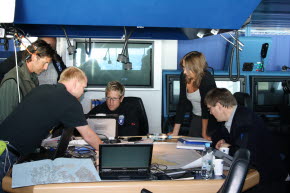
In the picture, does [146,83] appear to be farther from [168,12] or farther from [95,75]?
[168,12]

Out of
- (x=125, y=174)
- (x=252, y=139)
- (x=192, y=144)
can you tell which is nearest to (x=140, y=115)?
(x=192, y=144)

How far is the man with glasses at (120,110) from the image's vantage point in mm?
3705

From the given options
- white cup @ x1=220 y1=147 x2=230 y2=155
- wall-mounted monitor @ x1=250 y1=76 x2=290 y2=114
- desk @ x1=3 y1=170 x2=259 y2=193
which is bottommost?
desk @ x1=3 y1=170 x2=259 y2=193

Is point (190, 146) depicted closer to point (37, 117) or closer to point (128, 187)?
point (128, 187)

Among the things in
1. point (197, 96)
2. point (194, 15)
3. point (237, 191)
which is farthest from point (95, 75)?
point (237, 191)

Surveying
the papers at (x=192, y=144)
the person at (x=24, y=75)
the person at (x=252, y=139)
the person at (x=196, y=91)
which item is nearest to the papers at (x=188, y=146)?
the papers at (x=192, y=144)

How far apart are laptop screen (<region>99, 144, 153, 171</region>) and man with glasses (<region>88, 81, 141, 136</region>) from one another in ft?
4.97

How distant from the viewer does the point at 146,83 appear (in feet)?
17.5

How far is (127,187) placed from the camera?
79.8 inches

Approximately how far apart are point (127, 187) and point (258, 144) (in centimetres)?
98

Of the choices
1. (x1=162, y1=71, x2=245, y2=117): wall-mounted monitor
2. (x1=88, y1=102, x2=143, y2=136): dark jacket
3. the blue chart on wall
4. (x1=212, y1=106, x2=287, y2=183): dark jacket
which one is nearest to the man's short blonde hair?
(x1=212, y1=106, x2=287, y2=183): dark jacket

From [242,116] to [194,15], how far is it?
93 cm

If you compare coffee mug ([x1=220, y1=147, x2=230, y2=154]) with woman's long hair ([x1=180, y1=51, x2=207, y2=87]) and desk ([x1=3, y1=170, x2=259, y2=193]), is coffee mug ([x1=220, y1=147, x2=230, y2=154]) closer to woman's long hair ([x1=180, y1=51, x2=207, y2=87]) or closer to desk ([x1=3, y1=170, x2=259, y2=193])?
desk ([x1=3, y1=170, x2=259, y2=193])

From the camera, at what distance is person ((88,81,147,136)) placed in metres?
3.71
